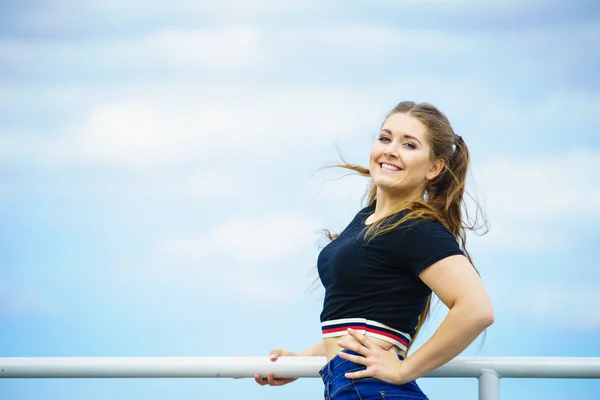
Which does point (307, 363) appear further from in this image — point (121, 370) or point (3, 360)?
point (3, 360)

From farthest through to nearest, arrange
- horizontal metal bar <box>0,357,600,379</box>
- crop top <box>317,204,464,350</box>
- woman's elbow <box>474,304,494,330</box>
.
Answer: horizontal metal bar <box>0,357,600,379</box>
crop top <box>317,204,464,350</box>
woman's elbow <box>474,304,494,330</box>

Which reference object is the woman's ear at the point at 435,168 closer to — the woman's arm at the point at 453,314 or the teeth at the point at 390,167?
the teeth at the point at 390,167

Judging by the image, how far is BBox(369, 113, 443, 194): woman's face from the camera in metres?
1.88

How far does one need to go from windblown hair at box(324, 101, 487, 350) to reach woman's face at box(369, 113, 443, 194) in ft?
0.08

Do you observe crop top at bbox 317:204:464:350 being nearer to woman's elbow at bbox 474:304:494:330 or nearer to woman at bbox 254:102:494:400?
woman at bbox 254:102:494:400

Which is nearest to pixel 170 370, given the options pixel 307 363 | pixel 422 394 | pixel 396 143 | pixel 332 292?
pixel 307 363

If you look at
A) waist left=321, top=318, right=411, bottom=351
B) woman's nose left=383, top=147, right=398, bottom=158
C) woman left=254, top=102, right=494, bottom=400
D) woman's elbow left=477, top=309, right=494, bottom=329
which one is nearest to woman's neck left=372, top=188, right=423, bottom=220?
woman left=254, top=102, right=494, bottom=400

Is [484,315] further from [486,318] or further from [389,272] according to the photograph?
[389,272]

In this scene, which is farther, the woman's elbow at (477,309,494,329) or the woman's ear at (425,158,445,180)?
the woman's ear at (425,158,445,180)

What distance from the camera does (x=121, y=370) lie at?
1944 mm

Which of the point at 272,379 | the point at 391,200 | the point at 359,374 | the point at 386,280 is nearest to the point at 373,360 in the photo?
the point at 359,374

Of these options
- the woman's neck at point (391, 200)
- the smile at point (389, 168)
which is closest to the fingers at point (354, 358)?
the woman's neck at point (391, 200)

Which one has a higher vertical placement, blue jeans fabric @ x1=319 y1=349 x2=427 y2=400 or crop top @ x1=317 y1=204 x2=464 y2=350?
crop top @ x1=317 y1=204 x2=464 y2=350

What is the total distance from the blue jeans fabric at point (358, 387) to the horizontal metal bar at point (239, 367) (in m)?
0.11
